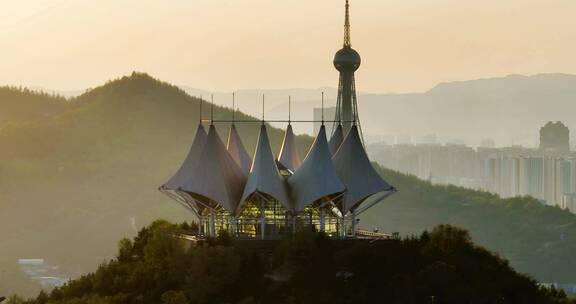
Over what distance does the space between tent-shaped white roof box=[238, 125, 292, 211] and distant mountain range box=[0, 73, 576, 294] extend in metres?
76.4

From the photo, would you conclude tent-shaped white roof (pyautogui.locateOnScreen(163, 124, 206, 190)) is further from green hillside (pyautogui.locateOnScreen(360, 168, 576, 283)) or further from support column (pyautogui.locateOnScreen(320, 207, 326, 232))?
green hillside (pyautogui.locateOnScreen(360, 168, 576, 283))

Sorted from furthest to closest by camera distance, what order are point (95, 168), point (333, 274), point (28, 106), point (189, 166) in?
point (28, 106) → point (95, 168) → point (189, 166) → point (333, 274)

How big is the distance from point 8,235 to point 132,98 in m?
27.6

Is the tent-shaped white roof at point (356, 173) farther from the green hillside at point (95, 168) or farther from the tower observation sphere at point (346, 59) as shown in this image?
the green hillside at point (95, 168)

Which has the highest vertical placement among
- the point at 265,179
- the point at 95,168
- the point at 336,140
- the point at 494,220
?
the point at 95,168

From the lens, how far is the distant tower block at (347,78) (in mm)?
89206

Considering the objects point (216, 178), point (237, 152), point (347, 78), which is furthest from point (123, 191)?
point (216, 178)

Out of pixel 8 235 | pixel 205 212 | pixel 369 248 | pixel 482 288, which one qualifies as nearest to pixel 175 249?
pixel 205 212

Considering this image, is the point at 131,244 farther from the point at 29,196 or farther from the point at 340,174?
the point at 29,196

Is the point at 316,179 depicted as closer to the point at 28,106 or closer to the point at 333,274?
the point at 333,274

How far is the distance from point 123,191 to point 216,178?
95468mm

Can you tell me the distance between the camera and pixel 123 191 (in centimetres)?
16525

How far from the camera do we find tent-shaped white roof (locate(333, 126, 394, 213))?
233 ft

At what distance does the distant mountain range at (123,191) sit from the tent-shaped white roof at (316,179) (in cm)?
7654
